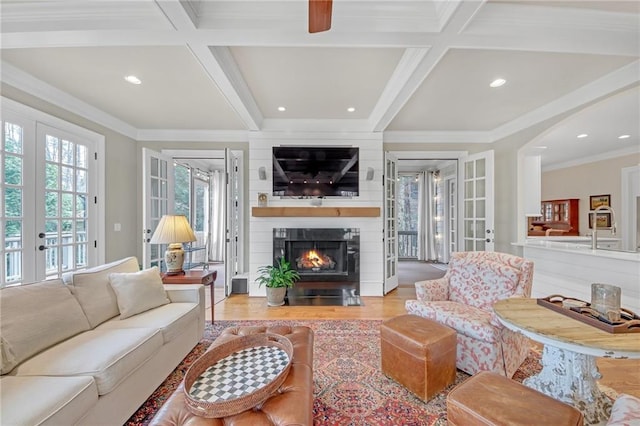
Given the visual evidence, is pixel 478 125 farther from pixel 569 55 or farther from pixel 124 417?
pixel 124 417

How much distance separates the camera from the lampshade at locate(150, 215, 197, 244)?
2619 millimetres

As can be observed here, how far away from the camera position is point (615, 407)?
3.52ft

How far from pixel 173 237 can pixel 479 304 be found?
117 inches

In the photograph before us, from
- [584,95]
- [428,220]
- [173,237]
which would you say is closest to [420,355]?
[173,237]

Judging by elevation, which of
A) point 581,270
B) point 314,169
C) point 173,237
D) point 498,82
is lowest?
point 581,270

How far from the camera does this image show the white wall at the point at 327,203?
3.97 m

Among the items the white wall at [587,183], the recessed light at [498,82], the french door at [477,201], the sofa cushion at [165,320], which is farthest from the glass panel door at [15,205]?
the white wall at [587,183]

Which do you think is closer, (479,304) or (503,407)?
(503,407)

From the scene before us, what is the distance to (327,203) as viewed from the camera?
159 inches

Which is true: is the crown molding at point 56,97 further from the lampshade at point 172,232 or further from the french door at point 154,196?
the lampshade at point 172,232

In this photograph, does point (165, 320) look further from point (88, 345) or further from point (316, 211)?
point (316, 211)

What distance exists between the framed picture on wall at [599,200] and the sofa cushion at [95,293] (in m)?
8.81

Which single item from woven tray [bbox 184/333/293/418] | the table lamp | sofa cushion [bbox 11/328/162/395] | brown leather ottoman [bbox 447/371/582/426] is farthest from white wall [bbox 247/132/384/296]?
brown leather ottoman [bbox 447/371/582/426]

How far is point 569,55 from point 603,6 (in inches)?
19.8
